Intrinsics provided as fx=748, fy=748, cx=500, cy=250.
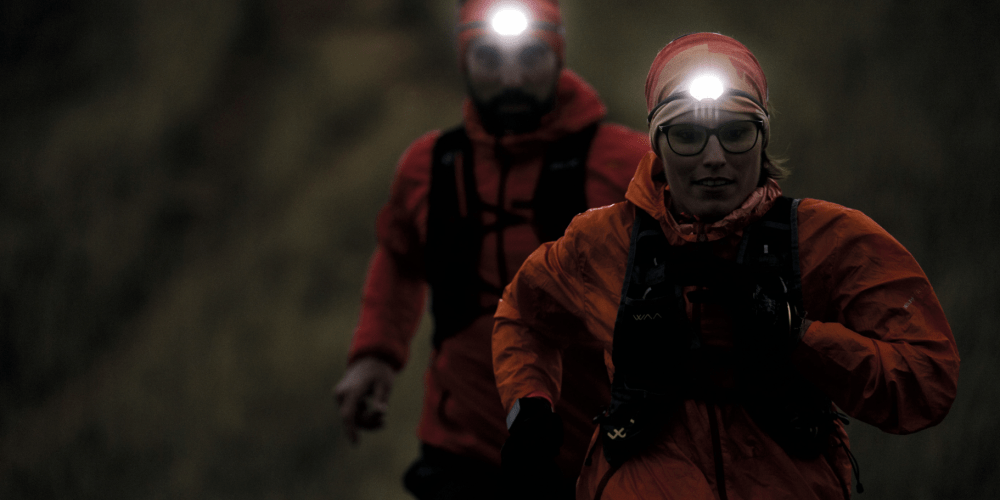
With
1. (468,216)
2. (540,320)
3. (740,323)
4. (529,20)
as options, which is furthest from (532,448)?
(529,20)

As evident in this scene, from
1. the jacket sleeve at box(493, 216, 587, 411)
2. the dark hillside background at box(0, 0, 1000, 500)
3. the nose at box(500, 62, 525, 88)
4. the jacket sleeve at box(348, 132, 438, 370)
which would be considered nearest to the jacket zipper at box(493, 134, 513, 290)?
the nose at box(500, 62, 525, 88)

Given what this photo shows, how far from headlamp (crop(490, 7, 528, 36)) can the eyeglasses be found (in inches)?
33.2

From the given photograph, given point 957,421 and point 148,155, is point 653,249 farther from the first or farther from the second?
point 148,155

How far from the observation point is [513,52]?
6.42 ft

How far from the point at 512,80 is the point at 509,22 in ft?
0.56

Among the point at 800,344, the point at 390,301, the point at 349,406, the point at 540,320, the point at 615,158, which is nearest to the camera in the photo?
the point at 800,344

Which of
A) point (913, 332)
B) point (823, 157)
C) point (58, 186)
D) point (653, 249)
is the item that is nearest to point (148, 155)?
point (58, 186)

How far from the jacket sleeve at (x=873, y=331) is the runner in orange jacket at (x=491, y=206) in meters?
0.70

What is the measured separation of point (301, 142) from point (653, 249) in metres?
4.29

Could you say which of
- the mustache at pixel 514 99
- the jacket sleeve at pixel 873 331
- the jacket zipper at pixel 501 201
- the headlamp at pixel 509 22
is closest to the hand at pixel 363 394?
the jacket zipper at pixel 501 201

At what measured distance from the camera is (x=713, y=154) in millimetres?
1214

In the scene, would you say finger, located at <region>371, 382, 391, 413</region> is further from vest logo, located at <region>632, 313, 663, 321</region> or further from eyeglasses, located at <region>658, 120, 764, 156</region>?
eyeglasses, located at <region>658, 120, 764, 156</region>

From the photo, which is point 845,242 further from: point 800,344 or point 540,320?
point 540,320

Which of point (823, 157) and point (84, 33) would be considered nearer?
point (823, 157)
